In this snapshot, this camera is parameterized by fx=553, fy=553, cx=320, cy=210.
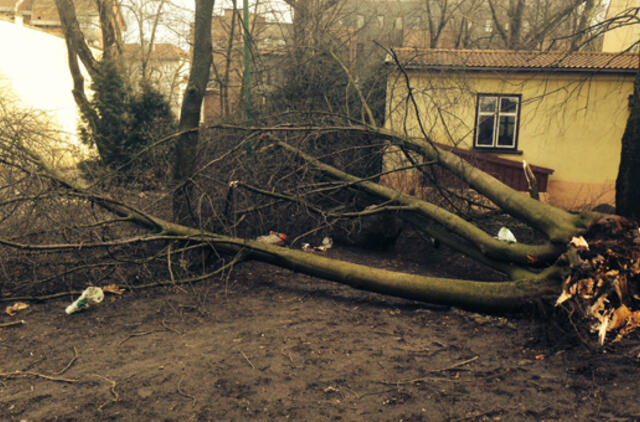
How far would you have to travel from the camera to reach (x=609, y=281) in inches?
171

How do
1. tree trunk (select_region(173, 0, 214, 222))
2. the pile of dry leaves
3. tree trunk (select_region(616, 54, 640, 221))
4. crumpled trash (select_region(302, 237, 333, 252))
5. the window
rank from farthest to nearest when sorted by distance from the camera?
the window < crumpled trash (select_region(302, 237, 333, 252)) < tree trunk (select_region(173, 0, 214, 222)) < tree trunk (select_region(616, 54, 640, 221)) < the pile of dry leaves

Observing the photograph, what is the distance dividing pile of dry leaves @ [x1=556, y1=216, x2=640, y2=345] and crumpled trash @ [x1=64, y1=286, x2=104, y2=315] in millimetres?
4454

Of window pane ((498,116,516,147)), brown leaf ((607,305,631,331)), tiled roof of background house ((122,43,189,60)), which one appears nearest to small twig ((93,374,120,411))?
brown leaf ((607,305,631,331))

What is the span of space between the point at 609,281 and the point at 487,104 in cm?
1104

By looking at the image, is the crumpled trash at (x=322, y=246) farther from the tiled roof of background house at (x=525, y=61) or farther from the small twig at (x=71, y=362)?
the tiled roof of background house at (x=525, y=61)

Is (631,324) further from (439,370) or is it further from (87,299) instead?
(87,299)

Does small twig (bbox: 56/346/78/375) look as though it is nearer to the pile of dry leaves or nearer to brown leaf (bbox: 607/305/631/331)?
the pile of dry leaves

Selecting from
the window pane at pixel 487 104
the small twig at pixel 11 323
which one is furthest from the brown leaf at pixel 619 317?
the window pane at pixel 487 104

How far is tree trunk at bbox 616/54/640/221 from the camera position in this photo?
5539 mm

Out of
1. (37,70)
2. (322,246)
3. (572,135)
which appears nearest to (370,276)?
(322,246)

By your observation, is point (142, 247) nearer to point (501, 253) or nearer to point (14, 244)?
point (14, 244)

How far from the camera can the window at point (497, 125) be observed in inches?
572

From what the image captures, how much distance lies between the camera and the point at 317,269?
235 inches

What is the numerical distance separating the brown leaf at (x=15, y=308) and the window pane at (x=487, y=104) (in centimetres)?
1201
